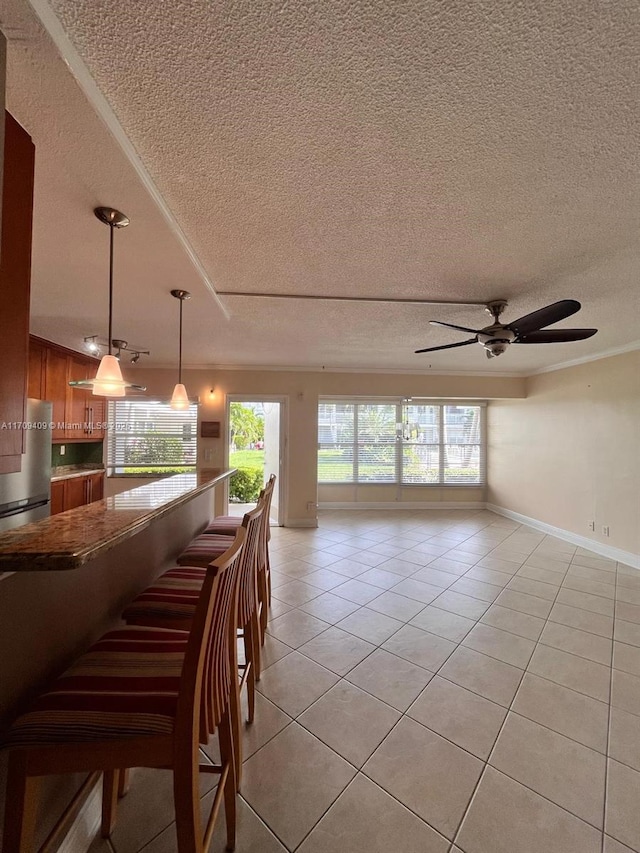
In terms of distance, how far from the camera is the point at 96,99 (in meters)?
1.00

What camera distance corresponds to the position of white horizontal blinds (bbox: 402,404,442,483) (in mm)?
6793

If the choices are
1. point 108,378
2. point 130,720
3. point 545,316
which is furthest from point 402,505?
point 130,720

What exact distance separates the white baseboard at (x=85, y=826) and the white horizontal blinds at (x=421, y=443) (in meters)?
6.02

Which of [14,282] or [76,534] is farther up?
[14,282]

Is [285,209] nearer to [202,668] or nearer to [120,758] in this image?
[202,668]

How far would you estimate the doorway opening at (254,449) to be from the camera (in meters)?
5.36

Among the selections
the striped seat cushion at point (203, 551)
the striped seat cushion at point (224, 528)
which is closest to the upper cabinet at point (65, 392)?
the striped seat cushion at point (224, 528)

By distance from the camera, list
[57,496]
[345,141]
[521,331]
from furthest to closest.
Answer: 1. [57,496]
2. [521,331]
3. [345,141]

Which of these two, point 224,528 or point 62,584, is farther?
point 224,528

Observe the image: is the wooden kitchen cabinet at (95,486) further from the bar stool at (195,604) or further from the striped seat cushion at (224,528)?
the bar stool at (195,604)

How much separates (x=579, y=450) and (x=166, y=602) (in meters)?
5.17

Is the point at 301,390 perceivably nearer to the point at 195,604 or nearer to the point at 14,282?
the point at 195,604

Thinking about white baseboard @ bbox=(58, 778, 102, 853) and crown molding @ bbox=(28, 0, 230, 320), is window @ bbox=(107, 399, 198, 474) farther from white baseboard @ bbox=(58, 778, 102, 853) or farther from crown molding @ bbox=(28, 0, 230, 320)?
white baseboard @ bbox=(58, 778, 102, 853)

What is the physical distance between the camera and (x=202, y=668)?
96cm
